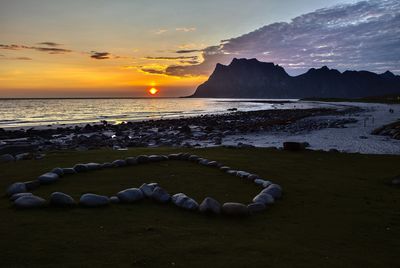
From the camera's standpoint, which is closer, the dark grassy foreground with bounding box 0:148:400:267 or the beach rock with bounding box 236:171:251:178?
the dark grassy foreground with bounding box 0:148:400:267

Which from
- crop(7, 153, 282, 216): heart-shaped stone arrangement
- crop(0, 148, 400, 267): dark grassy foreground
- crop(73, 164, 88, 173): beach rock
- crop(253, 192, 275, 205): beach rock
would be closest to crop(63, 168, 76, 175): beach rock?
crop(73, 164, 88, 173): beach rock

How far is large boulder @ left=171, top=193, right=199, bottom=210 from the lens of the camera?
320 inches

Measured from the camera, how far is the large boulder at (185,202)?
8137 millimetres

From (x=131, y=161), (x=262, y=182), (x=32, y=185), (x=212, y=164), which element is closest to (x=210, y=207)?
(x=262, y=182)

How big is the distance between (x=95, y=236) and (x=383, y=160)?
12998 millimetres

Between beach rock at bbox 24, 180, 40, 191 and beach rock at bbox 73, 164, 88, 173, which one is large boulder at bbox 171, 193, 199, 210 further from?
beach rock at bbox 73, 164, 88, 173

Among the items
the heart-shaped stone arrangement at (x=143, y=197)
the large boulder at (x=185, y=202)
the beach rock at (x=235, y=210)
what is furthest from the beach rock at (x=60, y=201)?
the beach rock at (x=235, y=210)

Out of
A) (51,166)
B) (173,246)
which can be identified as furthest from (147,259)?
(51,166)

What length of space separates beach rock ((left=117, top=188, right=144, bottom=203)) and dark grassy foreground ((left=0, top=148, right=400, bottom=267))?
0.22m

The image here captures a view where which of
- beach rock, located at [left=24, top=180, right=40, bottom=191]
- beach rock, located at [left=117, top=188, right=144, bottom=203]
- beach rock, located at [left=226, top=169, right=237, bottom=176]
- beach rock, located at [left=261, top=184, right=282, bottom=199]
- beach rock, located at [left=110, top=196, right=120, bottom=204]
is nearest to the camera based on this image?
beach rock, located at [left=110, top=196, right=120, bottom=204]

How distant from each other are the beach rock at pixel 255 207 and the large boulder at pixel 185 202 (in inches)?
47.2

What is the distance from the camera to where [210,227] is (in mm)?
7102

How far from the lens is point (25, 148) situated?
74.9 ft

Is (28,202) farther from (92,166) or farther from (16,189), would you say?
(92,166)
